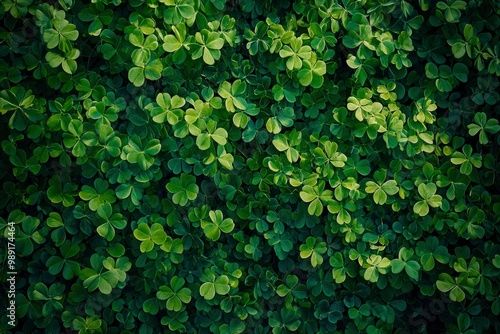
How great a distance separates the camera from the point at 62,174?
244 cm

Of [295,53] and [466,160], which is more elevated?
[295,53]

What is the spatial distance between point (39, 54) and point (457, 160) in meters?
1.92

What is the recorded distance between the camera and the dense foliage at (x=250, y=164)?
2.38m

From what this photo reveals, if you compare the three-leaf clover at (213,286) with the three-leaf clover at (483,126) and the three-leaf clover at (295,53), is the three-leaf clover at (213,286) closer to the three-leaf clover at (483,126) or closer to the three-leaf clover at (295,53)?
the three-leaf clover at (295,53)

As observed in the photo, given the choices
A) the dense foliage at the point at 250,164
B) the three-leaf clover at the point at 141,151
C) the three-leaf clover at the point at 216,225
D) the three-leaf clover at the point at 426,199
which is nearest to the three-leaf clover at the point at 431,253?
the dense foliage at the point at 250,164

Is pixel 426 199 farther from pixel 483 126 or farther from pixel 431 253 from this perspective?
pixel 483 126

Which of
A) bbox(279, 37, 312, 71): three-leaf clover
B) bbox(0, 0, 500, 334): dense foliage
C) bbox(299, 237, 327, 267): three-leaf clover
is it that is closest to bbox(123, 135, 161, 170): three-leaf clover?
bbox(0, 0, 500, 334): dense foliage

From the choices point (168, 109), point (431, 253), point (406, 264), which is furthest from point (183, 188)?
point (431, 253)

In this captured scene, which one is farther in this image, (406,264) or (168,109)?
(406,264)

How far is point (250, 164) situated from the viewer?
8.16ft

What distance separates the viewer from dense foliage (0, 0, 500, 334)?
93.7 inches

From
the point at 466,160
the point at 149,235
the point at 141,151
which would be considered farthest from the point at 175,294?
the point at 466,160

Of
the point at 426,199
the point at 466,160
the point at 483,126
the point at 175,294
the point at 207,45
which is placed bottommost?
the point at 175,294

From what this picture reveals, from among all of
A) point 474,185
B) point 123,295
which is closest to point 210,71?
point 123,295
